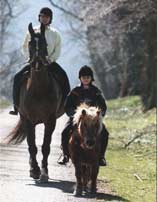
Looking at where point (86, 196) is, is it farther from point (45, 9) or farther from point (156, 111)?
point (156, 111)

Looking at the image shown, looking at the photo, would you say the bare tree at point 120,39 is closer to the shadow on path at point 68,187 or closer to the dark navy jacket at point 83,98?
the shadow on path at point 68,187

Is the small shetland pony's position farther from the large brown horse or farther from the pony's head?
the large brown horse

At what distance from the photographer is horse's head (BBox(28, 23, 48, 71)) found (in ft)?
45.8

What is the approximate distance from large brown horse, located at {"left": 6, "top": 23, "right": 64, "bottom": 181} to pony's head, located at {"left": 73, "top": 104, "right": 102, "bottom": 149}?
6.02 feet

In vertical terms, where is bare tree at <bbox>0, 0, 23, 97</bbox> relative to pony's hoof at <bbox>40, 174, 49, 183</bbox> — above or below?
above

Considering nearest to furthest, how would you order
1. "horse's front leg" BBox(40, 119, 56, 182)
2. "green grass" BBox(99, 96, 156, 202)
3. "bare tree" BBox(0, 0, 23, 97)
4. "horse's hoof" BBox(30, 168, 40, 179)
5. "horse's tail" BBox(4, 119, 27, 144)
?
"horse's front leg" BBox(40, 119, 56, 182), "horse's hoof" BBox(30, 168, 40, 179), "green grass" BBox(99, 96, 156, 202), "horse's tail" BBox(4, 119, 27, 144), "bare tree" BBox(0, 0, 23, 97)

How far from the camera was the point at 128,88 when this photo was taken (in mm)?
66812

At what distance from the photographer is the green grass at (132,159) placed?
15609 millimetres

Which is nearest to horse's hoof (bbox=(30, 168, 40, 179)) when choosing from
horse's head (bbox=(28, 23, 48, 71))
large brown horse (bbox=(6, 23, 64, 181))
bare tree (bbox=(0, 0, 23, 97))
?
large brown horse (bbox=(6, 23, 64, 181))

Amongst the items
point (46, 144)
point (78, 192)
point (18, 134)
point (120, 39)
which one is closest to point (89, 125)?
point (78, 192)

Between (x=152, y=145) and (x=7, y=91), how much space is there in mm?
43026

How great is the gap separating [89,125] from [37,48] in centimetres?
233

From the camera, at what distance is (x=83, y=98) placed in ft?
43.9

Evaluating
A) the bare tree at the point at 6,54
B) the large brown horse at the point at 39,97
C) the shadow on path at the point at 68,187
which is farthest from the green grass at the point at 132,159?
the bare tree at the point at 6,54
